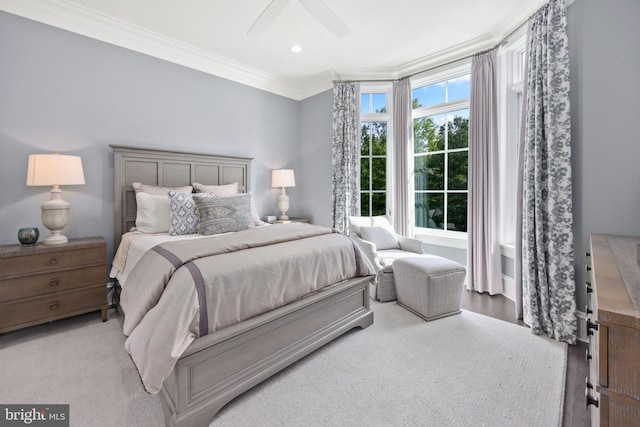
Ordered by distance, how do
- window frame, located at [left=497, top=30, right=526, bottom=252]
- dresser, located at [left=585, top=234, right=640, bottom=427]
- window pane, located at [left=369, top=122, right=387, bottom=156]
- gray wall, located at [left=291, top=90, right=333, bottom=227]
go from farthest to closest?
gray wall, located at [left=291, top=90, right=333, bottom=227] < window pane, located at [left=369, top=122, right=387, bottom=156] < window frame, located at [left=497, top=30, right=526, bottom=252] < dresser, located at [left=585, top=234, right=640, bottom=427]

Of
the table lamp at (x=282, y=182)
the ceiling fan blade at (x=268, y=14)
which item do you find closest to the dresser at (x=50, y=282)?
the table lamp at (x=282, y=182)

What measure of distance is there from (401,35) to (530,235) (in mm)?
2543

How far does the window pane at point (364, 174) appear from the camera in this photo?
4.34 metres

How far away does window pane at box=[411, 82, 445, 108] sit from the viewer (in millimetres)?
Answer: 3834

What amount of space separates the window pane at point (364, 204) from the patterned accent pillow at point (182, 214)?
249 centimetres

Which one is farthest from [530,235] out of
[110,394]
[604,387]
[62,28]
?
[62,28]

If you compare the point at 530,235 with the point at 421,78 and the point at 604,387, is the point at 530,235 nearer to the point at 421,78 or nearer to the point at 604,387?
the point at 604,387

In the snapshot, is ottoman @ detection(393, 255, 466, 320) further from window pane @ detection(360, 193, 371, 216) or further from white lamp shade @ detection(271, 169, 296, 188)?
white lamp shade @ detection(271, 169, 296, 188)

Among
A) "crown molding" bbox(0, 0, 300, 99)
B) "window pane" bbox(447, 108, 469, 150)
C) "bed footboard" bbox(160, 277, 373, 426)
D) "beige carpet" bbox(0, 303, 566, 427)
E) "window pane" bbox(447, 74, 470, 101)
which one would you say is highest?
"crown molding" bbox(0, 0, 300, 99)

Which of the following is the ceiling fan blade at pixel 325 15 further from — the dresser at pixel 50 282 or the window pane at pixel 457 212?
the dresser at pixel 50 282

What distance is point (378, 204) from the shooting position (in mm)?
4293

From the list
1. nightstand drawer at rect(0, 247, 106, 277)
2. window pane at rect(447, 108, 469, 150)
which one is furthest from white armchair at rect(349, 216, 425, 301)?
nightstand drawer at rect(0, 247, 106, 277)

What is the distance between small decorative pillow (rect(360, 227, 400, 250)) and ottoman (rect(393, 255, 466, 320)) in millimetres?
623

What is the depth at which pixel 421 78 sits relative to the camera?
3.88 m
